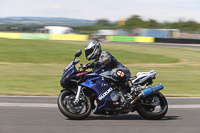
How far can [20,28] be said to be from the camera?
4916 cm

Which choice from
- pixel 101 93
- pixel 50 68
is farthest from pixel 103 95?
pixel 50 68

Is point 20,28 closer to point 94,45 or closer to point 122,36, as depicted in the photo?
point 122,36

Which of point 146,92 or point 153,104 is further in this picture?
point 153,104

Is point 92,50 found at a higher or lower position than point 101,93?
higher

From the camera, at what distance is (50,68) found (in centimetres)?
1692

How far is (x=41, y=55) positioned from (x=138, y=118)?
1566 cm

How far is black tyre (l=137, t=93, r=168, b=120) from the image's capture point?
20.2 feet

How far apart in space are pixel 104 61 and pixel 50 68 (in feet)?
37.0

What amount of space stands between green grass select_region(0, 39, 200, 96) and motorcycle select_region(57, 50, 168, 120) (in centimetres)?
381

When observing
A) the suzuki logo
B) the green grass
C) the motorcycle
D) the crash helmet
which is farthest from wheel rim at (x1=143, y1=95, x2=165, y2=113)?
the green grass

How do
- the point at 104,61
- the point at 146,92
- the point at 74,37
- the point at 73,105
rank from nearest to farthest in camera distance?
the point at 73,105 → the point at 104,61 → the point at 146,92 → the point at 74,37

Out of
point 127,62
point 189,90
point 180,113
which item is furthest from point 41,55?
point 180,113

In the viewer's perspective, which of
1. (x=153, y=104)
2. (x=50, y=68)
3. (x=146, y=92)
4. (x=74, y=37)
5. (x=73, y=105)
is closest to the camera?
(x=73, y=105)

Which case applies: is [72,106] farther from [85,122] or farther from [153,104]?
[153,104]
